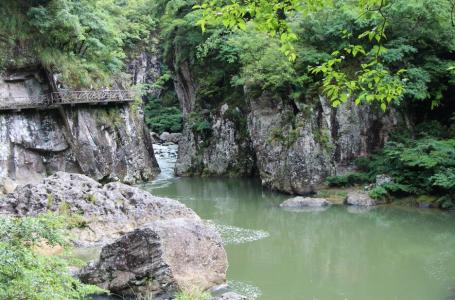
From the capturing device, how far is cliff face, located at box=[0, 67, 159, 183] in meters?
22.0

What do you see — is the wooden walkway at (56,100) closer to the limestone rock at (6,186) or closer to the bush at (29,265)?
the limestone rock at (6,186)

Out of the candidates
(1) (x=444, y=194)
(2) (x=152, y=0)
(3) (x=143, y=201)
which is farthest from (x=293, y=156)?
(2) (x=152, y=0)

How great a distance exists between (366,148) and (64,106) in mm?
14486

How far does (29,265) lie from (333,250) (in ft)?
34.9

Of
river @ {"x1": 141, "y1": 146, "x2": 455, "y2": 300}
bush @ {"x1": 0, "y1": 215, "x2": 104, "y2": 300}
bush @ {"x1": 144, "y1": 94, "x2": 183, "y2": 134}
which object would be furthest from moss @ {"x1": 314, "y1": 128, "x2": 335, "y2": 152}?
bush @ {"x1": 144, "y1": 94, "x2": 183, "y2": 134}

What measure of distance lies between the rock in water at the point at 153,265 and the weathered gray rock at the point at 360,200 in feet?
34.2

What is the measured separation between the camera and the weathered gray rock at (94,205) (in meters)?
14.2

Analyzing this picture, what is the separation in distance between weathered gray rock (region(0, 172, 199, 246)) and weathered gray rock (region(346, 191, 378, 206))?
7.22 meters

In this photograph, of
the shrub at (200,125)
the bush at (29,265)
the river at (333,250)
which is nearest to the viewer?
the bush at (29,265)

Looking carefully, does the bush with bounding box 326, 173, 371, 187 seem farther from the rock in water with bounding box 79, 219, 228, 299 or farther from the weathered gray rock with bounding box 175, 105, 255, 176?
the rock in water with bounding box 79, 219, 228, 299

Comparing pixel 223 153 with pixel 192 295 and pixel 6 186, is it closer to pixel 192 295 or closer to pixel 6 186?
pixel 6 186

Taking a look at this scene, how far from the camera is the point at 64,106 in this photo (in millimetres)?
23625

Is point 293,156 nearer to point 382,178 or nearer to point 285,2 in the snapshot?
point 382,178

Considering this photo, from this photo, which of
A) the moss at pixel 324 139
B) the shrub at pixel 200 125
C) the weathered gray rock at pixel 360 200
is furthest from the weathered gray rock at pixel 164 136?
the weathered gray rock at pixel 360 200
